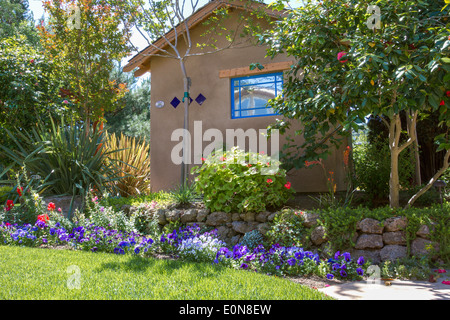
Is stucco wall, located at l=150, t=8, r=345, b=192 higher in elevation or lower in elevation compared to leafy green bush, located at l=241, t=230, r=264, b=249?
higher

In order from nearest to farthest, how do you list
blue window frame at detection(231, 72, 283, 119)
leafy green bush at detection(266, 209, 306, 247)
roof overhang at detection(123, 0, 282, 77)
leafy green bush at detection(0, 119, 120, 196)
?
1. leafy green bush at detection(266, 209, 306, 247)
2. leafy green bush at detection(0, 119, 120, 196)
3. roof overhang at detection(123, 0, 282, 77)
4. blue window frame at detection(231, 72, 283, 119)

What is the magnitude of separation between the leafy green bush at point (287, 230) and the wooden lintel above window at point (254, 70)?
3570mm

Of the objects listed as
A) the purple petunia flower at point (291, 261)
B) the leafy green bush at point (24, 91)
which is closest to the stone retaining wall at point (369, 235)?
the purple petunia flower at point (291, 261)

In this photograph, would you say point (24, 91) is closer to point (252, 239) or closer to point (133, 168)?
point (133, 168)

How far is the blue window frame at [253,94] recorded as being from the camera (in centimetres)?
785

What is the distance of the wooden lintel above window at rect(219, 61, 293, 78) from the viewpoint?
7.55 metres

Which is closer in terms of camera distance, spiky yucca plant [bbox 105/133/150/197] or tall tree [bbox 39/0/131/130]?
spiky yucca plant [bbox 105/133/150/197]

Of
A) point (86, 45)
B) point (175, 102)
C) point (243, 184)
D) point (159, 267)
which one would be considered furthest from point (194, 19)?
point (159, 267)

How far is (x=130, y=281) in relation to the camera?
3.36 m

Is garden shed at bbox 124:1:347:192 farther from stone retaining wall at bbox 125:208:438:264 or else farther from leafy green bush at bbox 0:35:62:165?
stone retaining wall at bbox 125:208:438:264

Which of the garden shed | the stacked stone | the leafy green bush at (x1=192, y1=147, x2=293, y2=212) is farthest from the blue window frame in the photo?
the stacked stone

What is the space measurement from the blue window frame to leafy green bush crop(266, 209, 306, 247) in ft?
10.6
